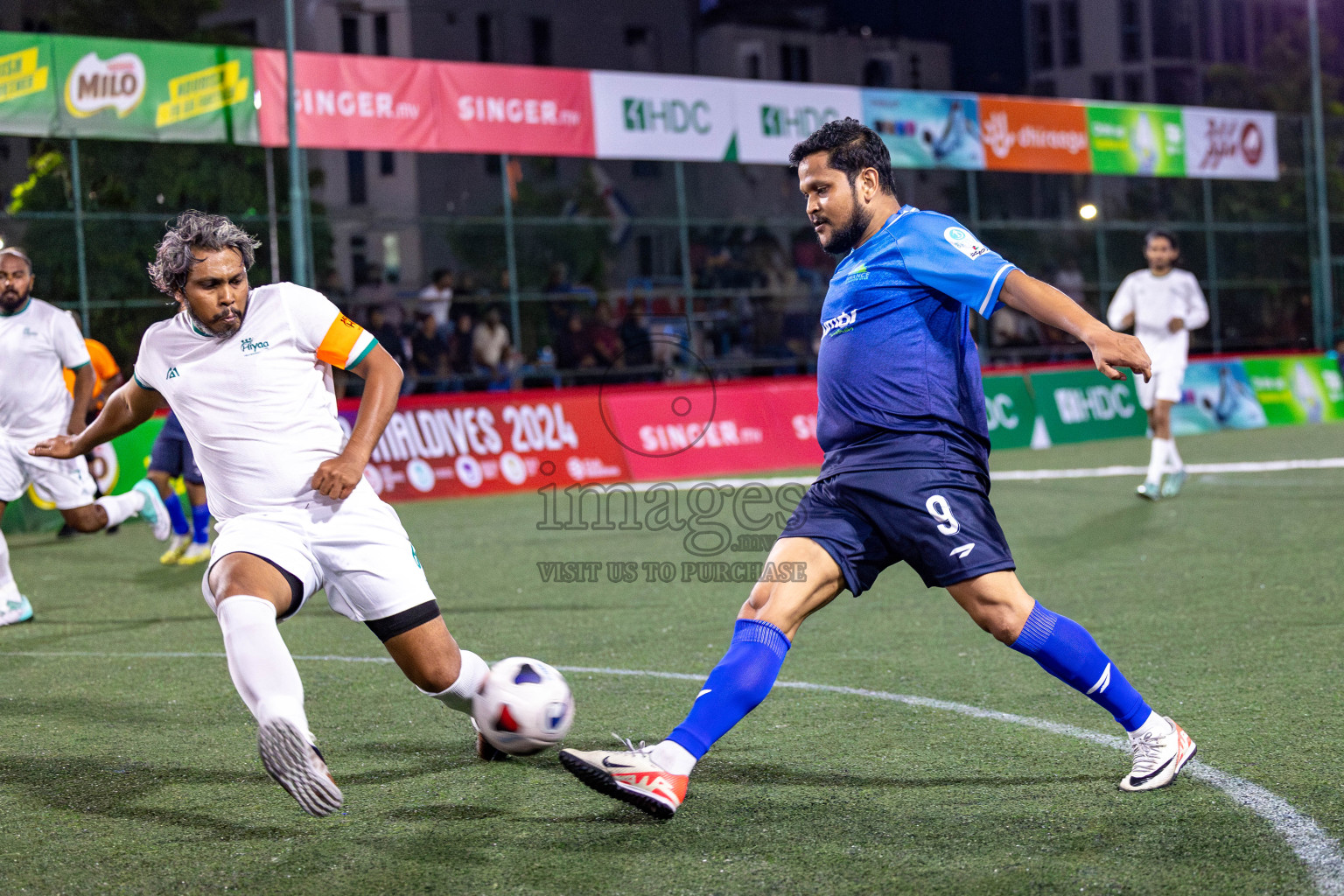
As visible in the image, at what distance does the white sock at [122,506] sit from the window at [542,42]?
134ft

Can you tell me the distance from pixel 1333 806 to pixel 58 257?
17754 mm

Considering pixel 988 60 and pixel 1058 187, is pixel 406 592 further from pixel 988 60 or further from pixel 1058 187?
pixel 988 60

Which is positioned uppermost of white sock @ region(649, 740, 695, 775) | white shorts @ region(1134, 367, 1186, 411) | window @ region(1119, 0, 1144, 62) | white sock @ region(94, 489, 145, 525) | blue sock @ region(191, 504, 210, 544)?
window @ region(1119, 0, 1144, 62)

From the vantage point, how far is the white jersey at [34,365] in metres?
8.22

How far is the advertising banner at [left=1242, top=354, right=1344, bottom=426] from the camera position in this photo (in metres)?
21.3

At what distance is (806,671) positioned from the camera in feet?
20.1

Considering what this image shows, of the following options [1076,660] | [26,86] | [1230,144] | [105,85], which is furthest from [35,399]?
[1230,144]

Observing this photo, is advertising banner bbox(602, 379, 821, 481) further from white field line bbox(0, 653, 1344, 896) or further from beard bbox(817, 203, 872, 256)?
beard bbox(817, 203, 872, 256)

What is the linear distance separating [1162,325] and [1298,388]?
10.7 m

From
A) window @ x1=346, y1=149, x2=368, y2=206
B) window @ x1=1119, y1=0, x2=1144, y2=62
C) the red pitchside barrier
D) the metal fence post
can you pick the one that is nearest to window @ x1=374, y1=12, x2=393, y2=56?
window @ x1=346, y1=149, x2=368, y2=206

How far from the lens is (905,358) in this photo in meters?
4.15

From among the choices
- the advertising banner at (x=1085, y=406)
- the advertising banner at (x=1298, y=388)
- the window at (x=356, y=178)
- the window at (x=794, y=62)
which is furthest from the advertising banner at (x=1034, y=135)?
the window at (x=794, y=62)

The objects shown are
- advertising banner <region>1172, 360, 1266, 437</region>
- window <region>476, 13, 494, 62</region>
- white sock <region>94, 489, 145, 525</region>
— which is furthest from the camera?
window <region>476, 13, 494, 62</region>

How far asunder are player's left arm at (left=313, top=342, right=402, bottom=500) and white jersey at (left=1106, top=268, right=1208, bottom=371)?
9265mm
